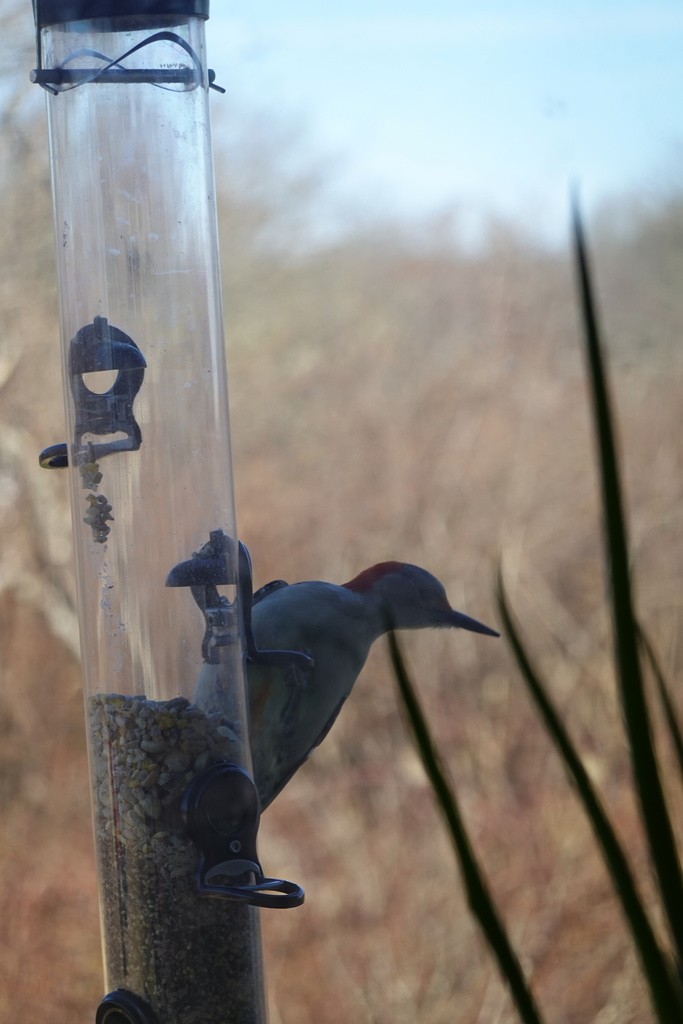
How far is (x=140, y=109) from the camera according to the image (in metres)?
1.37

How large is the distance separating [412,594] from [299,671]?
273mm

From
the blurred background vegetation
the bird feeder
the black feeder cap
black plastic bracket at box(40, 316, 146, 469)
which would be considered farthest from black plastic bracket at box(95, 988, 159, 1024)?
the blurred background vegetation

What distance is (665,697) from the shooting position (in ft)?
2.27

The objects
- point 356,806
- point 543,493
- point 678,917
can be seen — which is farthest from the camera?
point 543,493

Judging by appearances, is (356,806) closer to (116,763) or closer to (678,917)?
(116,763)

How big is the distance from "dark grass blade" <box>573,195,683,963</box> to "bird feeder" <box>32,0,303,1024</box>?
783 millimetres

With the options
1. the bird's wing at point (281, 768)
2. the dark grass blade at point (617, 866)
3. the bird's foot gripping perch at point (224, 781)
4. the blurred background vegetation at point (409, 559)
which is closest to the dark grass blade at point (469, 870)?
the dark grass blade at point (617, 866)

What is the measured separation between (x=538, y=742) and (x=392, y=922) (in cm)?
147

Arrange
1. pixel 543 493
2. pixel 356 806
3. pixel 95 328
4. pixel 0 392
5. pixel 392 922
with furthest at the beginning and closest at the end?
pixel 543 493 → pixel 356 806 → pixel 392 922 → pixel 0 392 → pixel 95 328

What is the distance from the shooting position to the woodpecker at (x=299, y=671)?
1500mm

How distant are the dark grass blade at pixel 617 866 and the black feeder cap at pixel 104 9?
0.93m

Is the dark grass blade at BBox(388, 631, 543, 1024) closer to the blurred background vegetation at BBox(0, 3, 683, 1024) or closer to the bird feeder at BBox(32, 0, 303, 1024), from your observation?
the bird feeder at BBox(32, 0, 303, 1024)

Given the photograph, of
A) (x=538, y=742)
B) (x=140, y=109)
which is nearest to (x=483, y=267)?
(x=538, y=742)

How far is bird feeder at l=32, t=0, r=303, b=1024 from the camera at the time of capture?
1.34 meters
